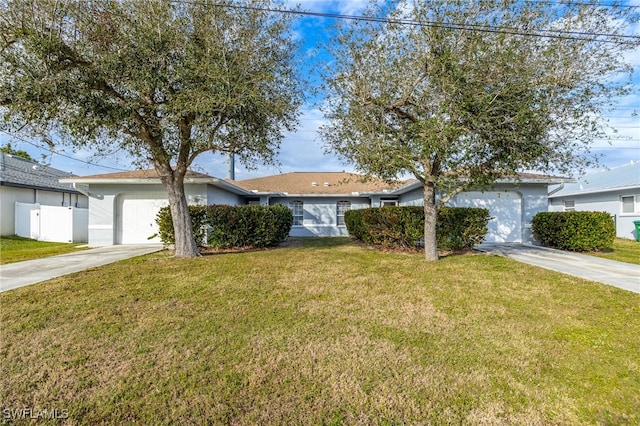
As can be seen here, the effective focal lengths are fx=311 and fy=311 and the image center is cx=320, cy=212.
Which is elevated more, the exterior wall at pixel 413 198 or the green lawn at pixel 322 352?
the exterior wall at pixel 413 198

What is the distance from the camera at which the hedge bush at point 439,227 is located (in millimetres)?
11133

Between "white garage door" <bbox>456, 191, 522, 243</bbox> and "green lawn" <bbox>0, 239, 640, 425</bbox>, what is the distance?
755 cm

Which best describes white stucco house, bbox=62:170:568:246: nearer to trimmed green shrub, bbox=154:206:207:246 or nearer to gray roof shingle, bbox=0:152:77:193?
trimmed green shrub, bbox=154:206:207:246

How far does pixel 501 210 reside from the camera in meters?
13.7

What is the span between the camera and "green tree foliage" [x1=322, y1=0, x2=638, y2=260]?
7.31 metres

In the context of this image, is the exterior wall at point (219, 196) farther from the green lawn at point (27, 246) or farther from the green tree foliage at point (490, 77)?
the green tree foliage at point (490, 77)

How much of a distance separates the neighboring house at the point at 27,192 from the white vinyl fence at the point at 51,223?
5 cm

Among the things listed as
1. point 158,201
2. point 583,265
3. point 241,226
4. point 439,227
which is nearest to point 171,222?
point 241,226

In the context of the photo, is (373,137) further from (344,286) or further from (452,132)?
(344,286)

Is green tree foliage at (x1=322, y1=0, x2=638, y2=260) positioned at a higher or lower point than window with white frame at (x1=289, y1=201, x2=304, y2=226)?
higher

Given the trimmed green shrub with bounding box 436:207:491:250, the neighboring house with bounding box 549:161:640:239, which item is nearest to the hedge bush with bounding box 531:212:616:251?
the trimmed green shrub with bounding box 436:207:491:250

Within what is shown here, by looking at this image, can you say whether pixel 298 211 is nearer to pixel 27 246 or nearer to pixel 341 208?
pixel 341 208

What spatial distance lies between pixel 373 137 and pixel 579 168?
558 cm

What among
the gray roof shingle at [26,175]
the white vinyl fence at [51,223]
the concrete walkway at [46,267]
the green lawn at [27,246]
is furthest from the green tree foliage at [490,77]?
the gray roof shingle at [26,175]
